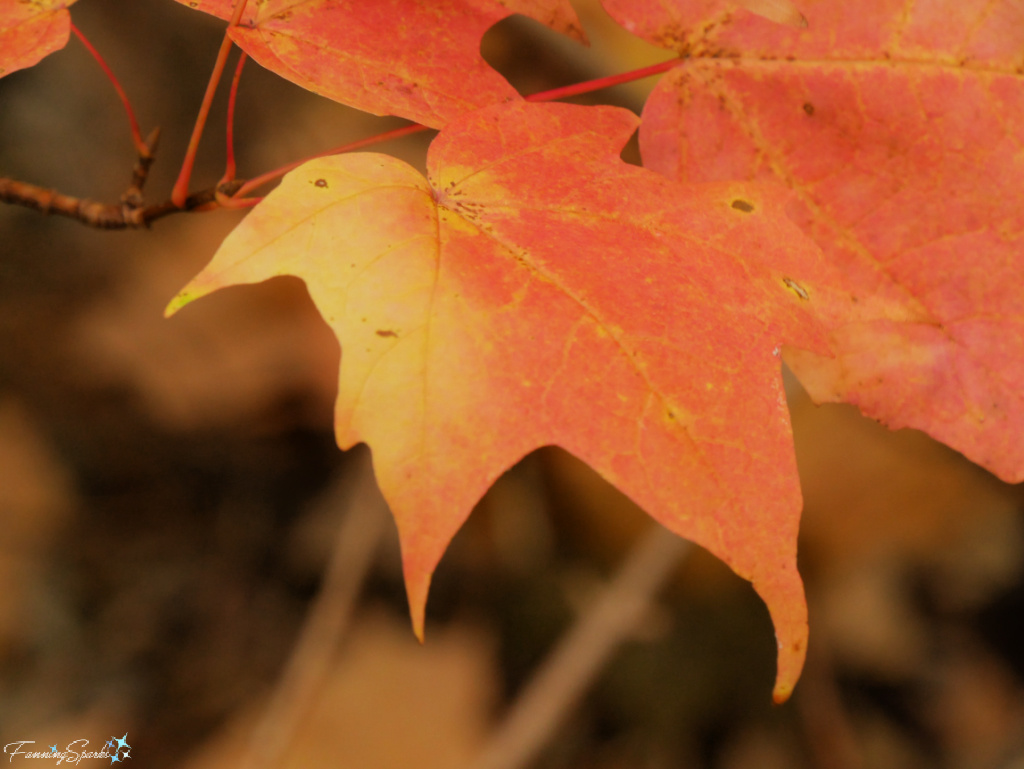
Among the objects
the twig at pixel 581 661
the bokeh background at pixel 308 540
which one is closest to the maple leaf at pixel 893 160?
the twig at pixel 581 661

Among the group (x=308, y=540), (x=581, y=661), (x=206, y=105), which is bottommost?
(x=308, y=540)

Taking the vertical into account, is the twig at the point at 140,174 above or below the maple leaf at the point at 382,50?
below

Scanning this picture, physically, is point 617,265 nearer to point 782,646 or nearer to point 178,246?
point 782,646

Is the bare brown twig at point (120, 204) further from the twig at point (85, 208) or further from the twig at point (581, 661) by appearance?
the twig at point (581, 661)

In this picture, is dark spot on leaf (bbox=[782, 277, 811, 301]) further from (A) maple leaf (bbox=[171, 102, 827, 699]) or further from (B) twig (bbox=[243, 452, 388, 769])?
(B) twig (bbox=[243, 452, 388, 769])

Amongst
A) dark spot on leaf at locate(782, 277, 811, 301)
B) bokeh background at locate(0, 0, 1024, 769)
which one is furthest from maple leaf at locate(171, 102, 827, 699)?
bokeh background at locate(0, 0, 1024, 769)

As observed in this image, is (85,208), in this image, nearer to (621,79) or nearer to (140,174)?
(140,174)

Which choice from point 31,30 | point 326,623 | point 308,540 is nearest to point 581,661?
point 326,623
